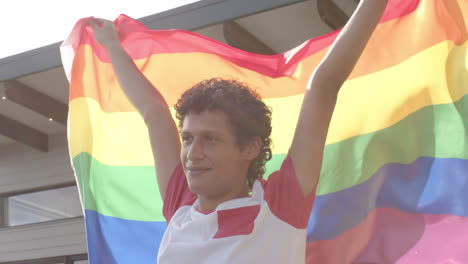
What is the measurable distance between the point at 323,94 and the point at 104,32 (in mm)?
1059

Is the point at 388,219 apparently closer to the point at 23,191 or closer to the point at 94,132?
the point at 94,132

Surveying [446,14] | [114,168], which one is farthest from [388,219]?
[114,168]

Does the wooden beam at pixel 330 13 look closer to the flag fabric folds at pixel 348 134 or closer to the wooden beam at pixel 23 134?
the flag fabric folds at pixel 348 134

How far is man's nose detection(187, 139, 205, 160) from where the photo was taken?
2182mm

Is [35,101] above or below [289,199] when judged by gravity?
above

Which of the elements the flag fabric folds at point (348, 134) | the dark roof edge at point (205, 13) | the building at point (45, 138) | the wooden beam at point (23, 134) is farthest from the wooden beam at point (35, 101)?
the flag fabric folds at point (348, 134)

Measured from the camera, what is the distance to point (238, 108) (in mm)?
2264

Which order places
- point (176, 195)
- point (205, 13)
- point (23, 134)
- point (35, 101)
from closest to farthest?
point (176, 195), point (205, 13), point (35, 101), point (23, 134)

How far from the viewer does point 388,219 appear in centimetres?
256

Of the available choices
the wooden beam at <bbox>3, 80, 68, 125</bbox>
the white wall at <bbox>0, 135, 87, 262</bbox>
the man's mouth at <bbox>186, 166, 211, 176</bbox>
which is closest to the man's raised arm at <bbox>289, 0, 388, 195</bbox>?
the man's mouth at <bbox>186, 166, 211, 176</bbox>

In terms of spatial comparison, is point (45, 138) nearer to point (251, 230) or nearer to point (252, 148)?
point (252, 148)

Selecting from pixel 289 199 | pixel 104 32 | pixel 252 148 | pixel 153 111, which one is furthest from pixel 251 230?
pixel 104 32

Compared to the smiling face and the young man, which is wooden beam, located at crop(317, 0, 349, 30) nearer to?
the young man

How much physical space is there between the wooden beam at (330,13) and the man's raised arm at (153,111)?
267 cm
